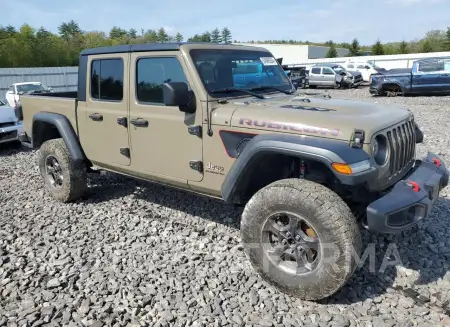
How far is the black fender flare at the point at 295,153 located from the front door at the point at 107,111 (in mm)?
1561

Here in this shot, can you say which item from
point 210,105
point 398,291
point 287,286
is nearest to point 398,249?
point 398,291

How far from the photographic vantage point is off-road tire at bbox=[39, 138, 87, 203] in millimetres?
5211

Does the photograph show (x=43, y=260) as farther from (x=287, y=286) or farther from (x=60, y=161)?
(x=287, y=286)

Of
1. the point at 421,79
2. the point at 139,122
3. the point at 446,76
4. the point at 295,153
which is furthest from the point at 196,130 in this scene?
the point at 446,76

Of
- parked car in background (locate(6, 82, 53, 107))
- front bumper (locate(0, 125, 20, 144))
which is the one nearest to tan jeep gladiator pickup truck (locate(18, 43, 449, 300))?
front bumper (locate(0, 125, 20, 144))

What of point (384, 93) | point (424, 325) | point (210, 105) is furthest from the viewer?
point (384, 93)

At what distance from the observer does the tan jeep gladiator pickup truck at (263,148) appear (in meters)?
2.99

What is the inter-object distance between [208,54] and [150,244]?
197 centimetres

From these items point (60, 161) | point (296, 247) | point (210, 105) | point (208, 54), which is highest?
point (208, 54)

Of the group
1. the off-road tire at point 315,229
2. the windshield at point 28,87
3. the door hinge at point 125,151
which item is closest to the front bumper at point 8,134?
the door hinge at point 125,151

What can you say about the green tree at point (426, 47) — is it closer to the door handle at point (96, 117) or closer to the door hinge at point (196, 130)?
the door handle at point (96, 117)

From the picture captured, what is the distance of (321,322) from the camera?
2947 millimetres

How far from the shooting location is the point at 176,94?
3.49 meters

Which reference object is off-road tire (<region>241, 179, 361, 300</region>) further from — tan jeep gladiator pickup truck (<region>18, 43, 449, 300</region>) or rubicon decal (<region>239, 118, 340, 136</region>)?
rubicon decal (<region>239, 118, 340, 136</region>)
